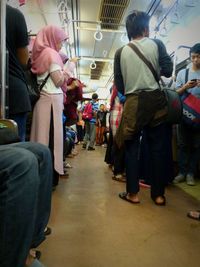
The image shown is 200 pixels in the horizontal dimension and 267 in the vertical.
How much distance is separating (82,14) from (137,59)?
4.02m

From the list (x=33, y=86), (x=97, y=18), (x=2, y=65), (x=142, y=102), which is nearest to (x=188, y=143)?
(x=142, y=102)

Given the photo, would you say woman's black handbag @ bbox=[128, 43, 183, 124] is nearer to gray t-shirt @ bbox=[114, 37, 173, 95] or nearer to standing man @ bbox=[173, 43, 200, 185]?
gray t-shirt @ bbox=[114, 37, 173, 95]

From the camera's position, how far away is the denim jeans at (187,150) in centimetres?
304

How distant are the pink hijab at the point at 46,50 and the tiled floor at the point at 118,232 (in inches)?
40.3

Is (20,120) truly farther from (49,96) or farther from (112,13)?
(112,13)

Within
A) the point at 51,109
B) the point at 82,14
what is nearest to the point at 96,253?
the point at 51,109

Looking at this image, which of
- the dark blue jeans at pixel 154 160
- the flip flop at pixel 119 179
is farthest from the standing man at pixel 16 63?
the flip flop at pixel 119 179

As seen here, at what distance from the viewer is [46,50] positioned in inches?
84.6

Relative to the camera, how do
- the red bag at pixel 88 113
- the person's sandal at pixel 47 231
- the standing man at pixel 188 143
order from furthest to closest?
the red bag at pixel 88 113
the standing man at pixel 188 143
the person's sandal at pixel 47 231

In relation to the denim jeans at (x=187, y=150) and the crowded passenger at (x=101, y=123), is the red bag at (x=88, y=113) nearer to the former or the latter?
the crowded passenger at (x=101, y=123)

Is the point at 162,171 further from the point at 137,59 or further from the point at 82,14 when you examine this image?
the point at 82,14

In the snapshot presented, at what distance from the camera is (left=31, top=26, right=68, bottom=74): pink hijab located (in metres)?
2.12

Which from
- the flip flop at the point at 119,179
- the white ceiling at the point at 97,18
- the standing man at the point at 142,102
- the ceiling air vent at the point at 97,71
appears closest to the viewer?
the standing man at the point at 142,102

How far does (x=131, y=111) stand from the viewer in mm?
2080
